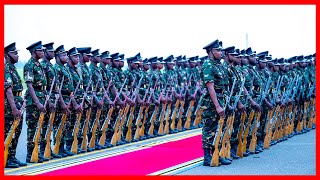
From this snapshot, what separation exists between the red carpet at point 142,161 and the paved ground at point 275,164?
704 millimetres

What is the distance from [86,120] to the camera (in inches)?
477

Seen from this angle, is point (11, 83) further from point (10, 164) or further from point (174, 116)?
point (174, 116)

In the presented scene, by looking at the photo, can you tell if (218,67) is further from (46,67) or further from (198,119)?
(198,119)

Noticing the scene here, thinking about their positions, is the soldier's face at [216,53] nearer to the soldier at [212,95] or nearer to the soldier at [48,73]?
the soldier at [212,95]

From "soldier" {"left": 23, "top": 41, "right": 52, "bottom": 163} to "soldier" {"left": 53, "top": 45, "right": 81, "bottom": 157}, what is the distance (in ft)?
1.94

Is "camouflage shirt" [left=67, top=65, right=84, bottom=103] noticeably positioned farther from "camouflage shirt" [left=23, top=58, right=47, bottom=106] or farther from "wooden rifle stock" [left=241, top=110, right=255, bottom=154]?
"wooden rifle stock" [left=241, top=110, right=255, bottom=154]

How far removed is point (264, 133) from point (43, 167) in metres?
4.81

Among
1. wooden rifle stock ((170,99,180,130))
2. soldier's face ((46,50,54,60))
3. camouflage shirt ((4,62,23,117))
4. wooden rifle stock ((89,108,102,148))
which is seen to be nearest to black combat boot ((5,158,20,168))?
camouflage shirt ((4,62,23,117))

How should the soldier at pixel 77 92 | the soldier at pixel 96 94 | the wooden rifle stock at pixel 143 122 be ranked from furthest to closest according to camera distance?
1. the wooden rifle stock at pixel 143 122
2. the soldier at pixel 96 94
3. the soldier at pixel 77 92

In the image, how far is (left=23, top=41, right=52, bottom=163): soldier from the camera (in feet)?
33.9

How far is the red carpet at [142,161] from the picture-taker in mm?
9195

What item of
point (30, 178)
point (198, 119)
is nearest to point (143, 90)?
point (198, 119)

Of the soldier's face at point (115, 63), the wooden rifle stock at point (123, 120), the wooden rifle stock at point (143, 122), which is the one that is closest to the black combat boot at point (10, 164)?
the wooden rifle stock at point (123, 120)

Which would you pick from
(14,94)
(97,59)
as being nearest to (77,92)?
(97,59)
